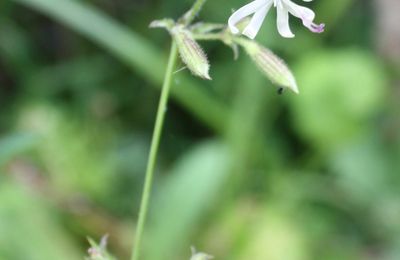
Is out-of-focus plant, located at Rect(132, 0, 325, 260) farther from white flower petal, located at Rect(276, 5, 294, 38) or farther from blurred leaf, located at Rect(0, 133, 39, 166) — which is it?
blurred leaf, located at Rect(0, 133, 39, 166)

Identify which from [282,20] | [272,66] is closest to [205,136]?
A: [272,66]

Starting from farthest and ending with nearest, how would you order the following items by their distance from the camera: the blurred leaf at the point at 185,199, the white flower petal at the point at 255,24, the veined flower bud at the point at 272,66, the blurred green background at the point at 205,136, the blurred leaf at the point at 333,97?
the blurred leaf at the point at 333,97 → the blurred green background at the point at 205,136 → the blurred leaf at the point at 185,199 → the veined flower bud at the point at 272,66 → the white flower petal at the point at 255,24

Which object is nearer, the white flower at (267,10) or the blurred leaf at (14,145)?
the white flower at (267,10)

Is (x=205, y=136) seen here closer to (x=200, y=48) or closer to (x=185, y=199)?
(x=185, y=199)

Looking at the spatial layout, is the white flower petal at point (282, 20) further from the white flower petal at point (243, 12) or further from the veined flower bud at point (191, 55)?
the veined flower bud at point (191, 55)

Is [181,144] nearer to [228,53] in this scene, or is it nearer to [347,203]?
[228,53]

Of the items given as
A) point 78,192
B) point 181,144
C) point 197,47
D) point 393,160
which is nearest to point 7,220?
point 78,192

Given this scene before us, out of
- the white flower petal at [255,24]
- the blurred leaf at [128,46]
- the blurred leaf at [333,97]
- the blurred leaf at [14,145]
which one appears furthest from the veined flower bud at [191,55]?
the blurred leaf at [333,97]

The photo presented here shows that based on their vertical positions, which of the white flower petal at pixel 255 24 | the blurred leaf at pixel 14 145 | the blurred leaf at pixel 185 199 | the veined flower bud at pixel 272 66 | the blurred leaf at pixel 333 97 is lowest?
the white flower petal at pixel 255 24
